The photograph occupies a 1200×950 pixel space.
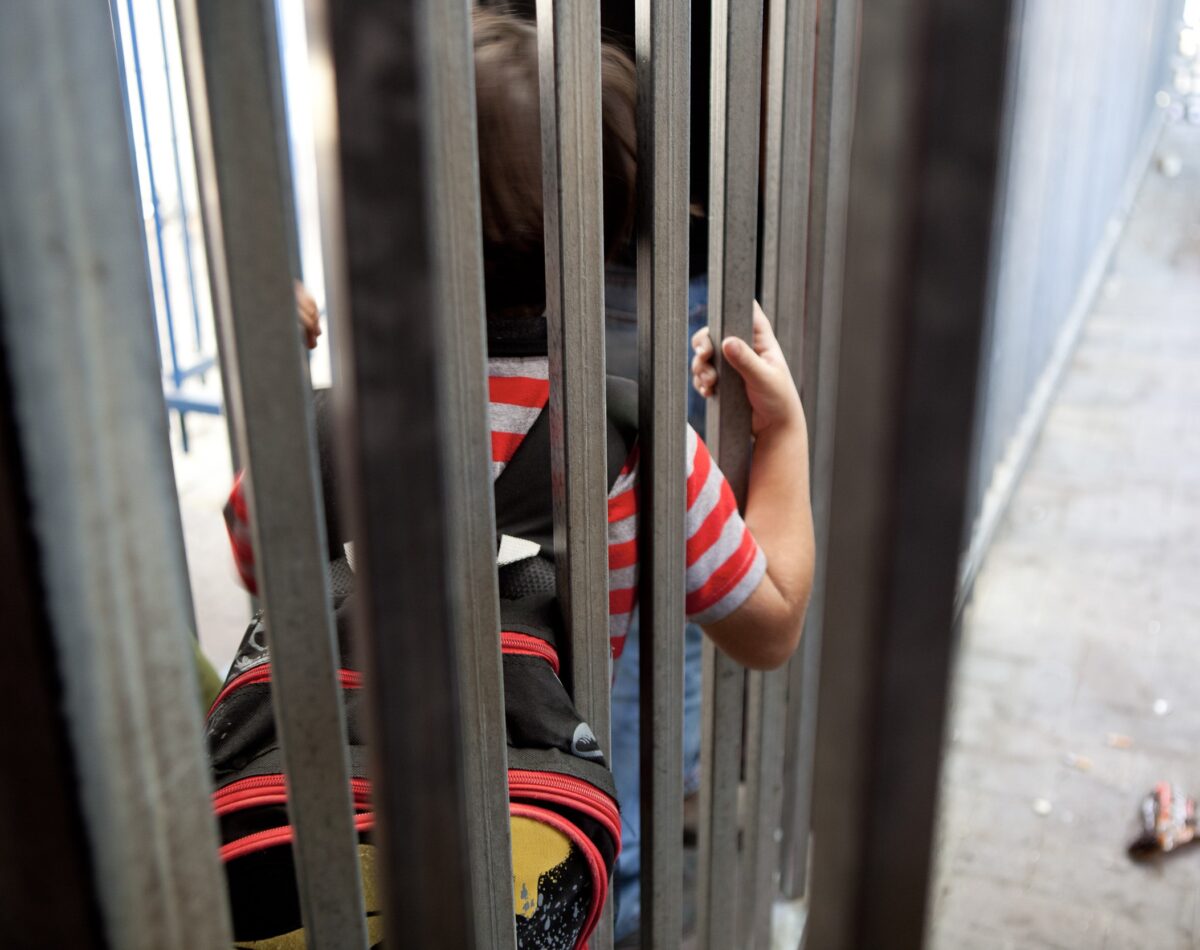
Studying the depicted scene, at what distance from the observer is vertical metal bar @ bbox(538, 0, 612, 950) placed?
76 centimetres

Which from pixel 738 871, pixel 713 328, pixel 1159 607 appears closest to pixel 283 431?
pixel 713 328

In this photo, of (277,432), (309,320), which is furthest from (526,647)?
(277,432)

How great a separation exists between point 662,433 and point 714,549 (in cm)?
14

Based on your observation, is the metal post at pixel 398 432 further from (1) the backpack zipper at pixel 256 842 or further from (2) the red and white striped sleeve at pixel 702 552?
(2) the red and white striped sleeve at pixel 702 552

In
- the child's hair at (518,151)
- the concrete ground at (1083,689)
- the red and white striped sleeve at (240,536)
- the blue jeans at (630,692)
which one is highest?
the child's hair at (518,151)

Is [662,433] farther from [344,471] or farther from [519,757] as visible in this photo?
[344,471]

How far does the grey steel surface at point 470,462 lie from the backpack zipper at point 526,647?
10 cm

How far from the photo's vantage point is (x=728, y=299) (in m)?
1.04

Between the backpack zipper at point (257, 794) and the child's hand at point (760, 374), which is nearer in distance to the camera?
the backpack zipper at point (257, 794)

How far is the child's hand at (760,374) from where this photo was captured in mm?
1058

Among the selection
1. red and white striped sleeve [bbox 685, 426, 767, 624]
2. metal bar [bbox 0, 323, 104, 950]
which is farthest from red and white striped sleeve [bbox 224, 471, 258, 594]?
metal bar [bbox 0, 323, 104, 950]

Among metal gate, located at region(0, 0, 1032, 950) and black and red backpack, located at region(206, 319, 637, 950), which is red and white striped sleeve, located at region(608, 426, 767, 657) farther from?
metal gate, located at region(0, 0, 1032, 950)

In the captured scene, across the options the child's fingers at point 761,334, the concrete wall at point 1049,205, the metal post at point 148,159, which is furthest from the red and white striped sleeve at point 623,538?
the metal post at point 148,159

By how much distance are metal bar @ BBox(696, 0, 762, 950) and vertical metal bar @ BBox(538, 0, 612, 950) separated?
212 millimetres
